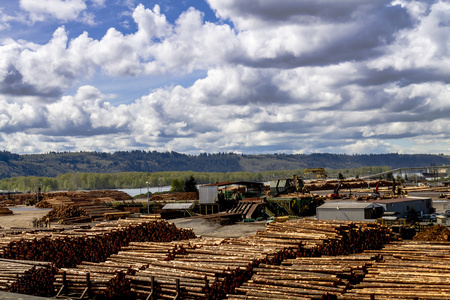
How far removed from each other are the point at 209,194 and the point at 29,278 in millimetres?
42410

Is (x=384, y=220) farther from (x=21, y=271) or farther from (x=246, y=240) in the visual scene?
(x=21, y=271)

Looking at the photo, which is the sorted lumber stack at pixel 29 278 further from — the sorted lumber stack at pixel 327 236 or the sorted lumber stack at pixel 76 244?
the sorted lumber stack at pixel 327 236

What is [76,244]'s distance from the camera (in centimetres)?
2739

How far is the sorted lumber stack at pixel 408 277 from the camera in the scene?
1546 cm

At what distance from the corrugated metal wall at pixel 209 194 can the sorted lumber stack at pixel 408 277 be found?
1673 inches

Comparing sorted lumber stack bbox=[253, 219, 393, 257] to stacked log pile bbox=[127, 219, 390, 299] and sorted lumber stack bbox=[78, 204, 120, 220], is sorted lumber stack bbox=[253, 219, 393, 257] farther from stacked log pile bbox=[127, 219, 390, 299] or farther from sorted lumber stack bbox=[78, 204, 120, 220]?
sorted lumber stack bbox=[78, 204, 120, 220]

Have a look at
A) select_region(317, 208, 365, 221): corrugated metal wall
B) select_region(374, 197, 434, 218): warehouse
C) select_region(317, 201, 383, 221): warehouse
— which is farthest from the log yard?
select_region(374, 197, 434, 218): warehouse

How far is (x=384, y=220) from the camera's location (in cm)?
3559

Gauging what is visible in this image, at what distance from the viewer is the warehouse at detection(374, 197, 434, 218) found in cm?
4206

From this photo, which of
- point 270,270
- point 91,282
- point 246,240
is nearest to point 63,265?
point 91,282

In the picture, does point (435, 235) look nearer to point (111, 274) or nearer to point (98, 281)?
point (111, 274)

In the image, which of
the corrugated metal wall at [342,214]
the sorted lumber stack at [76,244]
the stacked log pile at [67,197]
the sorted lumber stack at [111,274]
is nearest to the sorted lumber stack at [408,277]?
the sorted lumber stack at [111,274]

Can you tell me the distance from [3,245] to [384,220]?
98.1 ft

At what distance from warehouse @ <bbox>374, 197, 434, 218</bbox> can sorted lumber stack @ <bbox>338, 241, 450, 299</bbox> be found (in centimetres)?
2107
